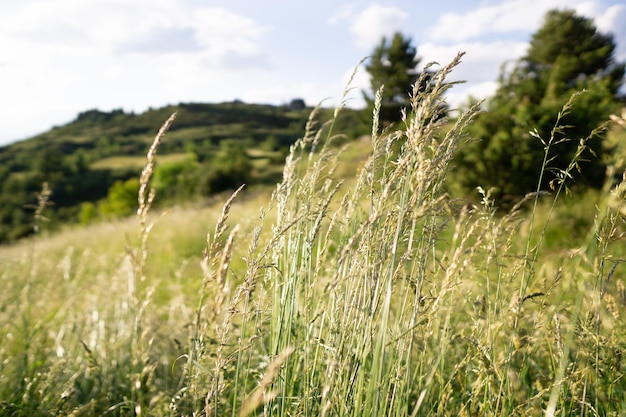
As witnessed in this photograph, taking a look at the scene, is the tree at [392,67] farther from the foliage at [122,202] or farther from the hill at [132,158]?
the foliage at [122,202]

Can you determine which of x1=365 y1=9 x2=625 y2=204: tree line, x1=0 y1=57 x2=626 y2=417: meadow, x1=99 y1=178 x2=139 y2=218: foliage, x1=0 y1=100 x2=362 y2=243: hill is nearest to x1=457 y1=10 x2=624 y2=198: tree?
x1=365 y1=9 x2=625 y2=204: tree line

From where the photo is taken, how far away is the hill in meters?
44.2

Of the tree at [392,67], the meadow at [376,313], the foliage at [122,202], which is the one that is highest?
the tree at [392,67]

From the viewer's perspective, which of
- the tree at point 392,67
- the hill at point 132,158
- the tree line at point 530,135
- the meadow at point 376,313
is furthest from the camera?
the hill at point 132,158

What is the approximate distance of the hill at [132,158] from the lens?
4419cm

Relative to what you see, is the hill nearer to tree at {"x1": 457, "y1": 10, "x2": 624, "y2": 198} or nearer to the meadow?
tree at {"x1": 457, "y1": 10, "x2": 624, "y2": 198}

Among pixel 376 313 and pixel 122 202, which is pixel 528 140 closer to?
pixel 376 313

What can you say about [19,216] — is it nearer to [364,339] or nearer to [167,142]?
[167,142]

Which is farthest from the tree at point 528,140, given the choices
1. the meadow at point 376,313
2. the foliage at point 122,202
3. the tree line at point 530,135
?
the foliage at point 122,202

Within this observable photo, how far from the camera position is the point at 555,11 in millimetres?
24438

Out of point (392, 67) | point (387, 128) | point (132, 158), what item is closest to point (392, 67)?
point (392, 67)

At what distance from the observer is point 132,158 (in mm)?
75812

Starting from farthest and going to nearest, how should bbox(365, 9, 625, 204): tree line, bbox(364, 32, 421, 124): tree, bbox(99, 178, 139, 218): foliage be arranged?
bbox(99, 178, 139, 218): foliage, bbox(364, 32, 421, 124): tree, bbox(365, 9, 625, 204): tree line

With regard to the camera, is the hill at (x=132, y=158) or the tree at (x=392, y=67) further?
the hill at (x=132, y=158)
